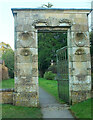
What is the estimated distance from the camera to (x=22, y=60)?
902 cm

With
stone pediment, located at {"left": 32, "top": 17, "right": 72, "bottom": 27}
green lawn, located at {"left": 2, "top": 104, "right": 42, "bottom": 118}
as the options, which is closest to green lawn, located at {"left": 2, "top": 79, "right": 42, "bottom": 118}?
green lawn, located at {"left": 2, "top": 104, "right": 42, "bottom": 118}

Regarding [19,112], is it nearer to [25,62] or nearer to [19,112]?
[19,112]

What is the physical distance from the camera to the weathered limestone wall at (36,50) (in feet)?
29.3

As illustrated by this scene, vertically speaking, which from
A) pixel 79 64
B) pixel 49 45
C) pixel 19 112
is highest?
pixel 49 45

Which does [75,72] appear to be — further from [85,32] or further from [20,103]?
[20,103]

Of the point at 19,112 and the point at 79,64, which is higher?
the point at 79,64

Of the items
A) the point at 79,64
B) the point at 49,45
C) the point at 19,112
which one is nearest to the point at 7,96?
the point at 19,112

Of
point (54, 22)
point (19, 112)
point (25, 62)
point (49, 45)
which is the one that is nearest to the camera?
point (19, 112)

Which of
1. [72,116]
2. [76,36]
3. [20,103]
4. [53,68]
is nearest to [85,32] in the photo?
[76,36]

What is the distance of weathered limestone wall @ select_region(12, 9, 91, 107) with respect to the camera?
8938mm

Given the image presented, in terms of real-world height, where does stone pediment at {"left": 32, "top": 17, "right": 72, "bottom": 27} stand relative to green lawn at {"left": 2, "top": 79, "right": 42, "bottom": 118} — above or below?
above

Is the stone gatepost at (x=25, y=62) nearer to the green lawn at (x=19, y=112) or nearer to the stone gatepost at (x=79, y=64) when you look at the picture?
the green lawn at (x=19, y=112)

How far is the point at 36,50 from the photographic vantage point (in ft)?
29.8

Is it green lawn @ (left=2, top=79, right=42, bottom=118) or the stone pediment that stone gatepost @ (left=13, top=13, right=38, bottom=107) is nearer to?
green lawn @ (left=2, top=79, right=42, bottom=118)
